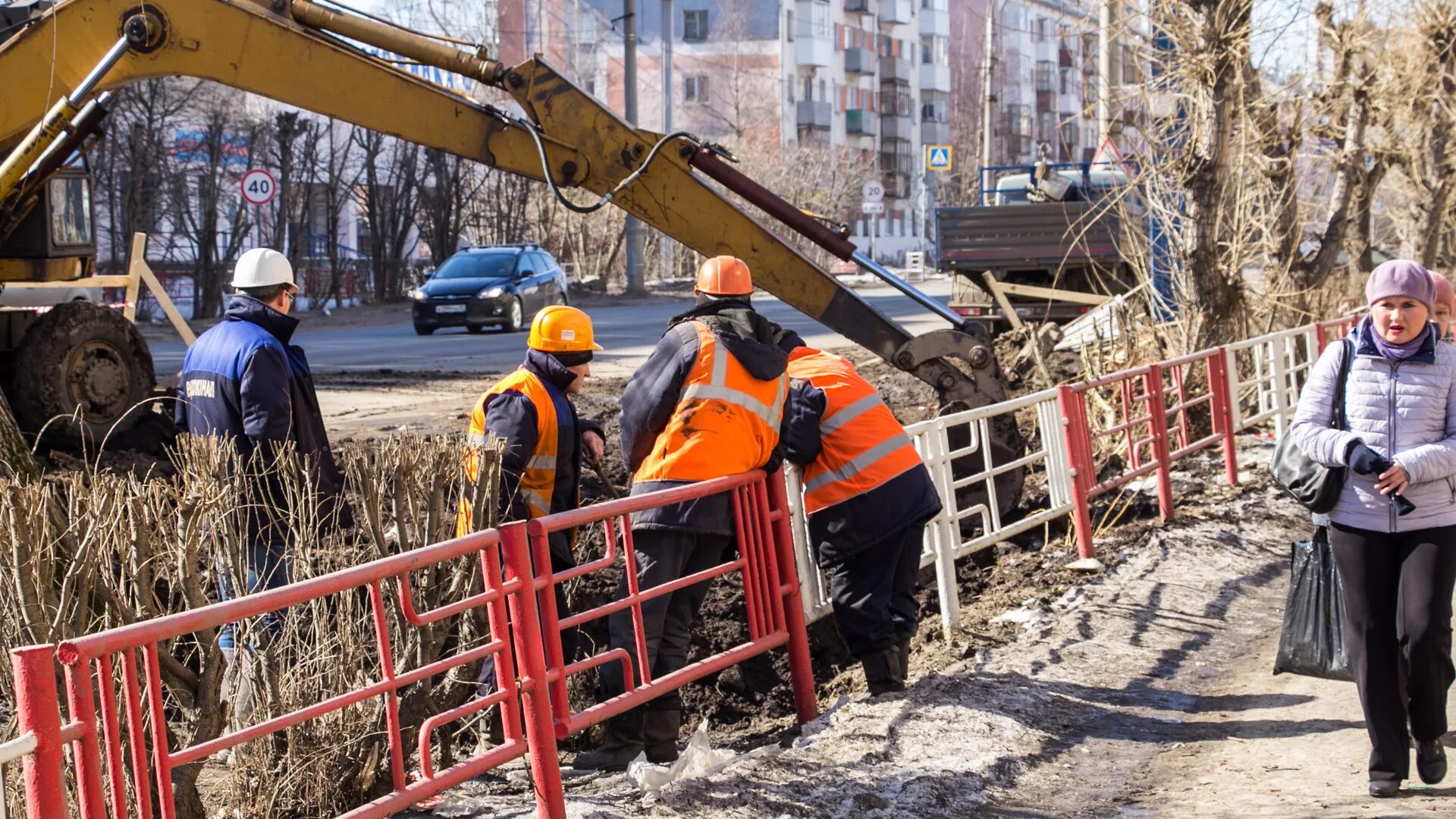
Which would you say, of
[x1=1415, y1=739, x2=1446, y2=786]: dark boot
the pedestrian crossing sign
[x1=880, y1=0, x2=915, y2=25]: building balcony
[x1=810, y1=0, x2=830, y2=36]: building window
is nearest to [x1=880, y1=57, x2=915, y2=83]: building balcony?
[x1=880, y1=0, x2=915, y2=25]: building balcony

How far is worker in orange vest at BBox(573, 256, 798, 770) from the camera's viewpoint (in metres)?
5.84

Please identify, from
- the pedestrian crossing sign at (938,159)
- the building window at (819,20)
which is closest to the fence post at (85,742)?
the pedestrian crossing sign at (938,159)

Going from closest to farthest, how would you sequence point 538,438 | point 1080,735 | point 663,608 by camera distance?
point 663,608 < point 538,438 < point 1080,735

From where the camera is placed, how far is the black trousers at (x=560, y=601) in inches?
212

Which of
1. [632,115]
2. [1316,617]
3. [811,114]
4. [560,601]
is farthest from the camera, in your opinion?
[811,114]

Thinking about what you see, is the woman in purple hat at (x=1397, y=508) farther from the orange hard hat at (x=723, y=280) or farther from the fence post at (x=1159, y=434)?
the fence post at (x=1159, y=434)

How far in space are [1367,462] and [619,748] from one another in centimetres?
275

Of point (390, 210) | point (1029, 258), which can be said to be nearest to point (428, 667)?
point (1029, 258)

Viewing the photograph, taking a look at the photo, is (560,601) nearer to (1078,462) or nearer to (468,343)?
(1078,462)

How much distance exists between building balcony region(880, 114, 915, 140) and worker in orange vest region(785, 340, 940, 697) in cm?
8285

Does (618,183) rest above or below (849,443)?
above

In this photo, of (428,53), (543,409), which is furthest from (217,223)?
(543,409)

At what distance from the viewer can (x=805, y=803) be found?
17.0ft

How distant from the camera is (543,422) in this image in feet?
20.5
